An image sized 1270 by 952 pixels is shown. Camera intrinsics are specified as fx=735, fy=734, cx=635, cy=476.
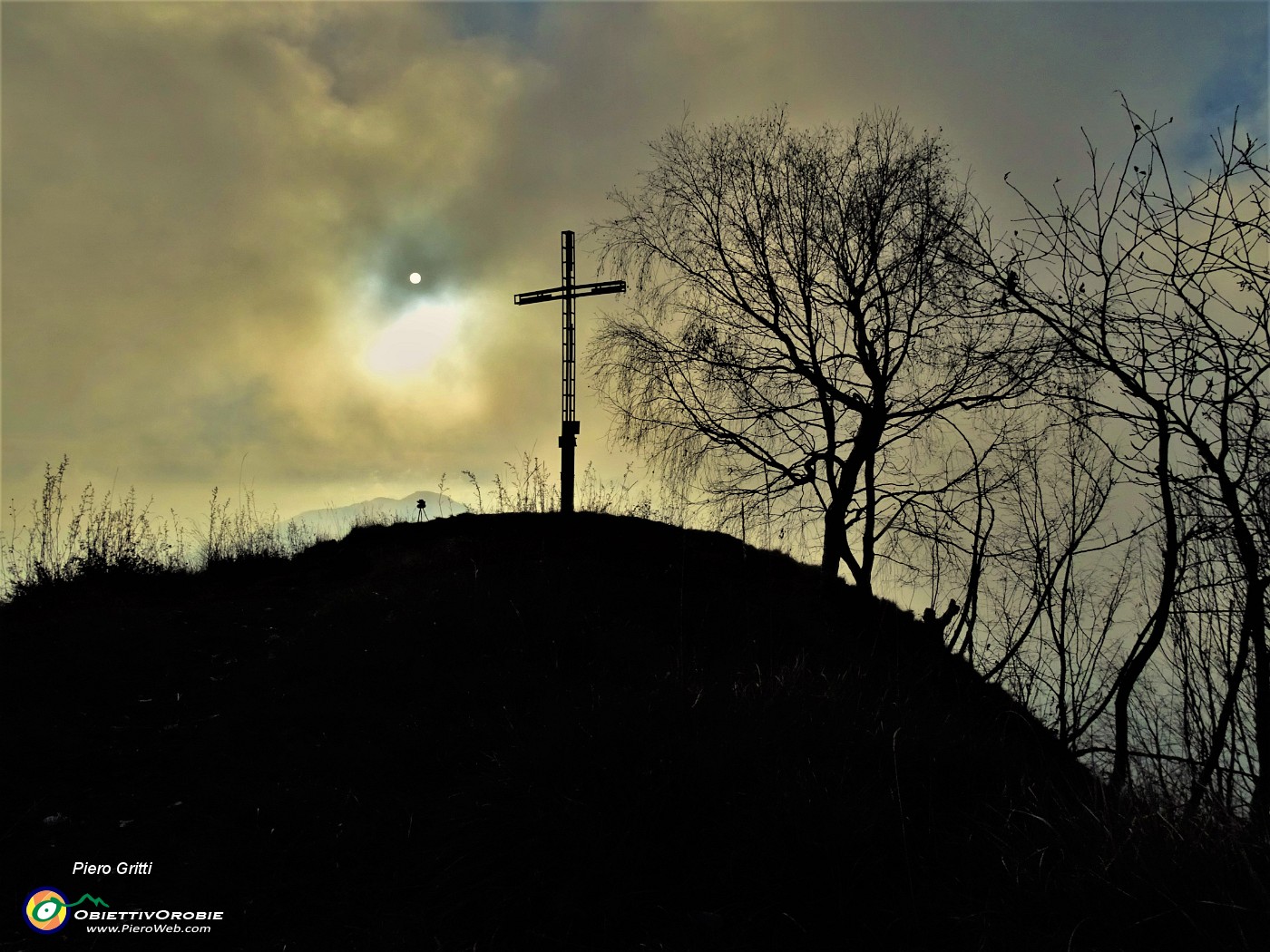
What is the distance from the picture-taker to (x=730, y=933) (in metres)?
2.98

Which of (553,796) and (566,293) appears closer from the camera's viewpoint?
(553,796)

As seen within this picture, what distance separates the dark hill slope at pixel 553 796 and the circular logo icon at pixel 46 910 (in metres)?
0.18

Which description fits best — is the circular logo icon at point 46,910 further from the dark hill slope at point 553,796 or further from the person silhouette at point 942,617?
the person silhouette at point 942,617

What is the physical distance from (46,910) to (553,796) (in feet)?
8.05

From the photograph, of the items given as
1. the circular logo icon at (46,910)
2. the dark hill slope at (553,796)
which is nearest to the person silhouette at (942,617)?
the dark hill slope at (553,796)

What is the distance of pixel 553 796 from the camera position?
3.52 m

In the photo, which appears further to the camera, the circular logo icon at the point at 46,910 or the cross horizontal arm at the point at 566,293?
the cross horizontal arm at the point at 566,293

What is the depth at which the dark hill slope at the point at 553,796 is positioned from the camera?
9.84 ft

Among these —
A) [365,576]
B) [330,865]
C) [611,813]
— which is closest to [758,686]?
[611,813]

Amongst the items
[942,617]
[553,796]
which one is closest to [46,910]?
[553,796]

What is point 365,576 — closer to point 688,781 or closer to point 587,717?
point 587,717

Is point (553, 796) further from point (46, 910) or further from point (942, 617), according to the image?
point (942, 617)

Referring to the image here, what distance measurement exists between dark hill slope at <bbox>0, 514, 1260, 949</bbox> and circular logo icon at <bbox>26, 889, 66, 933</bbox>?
18 cm

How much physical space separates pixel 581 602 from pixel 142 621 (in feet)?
16.1
